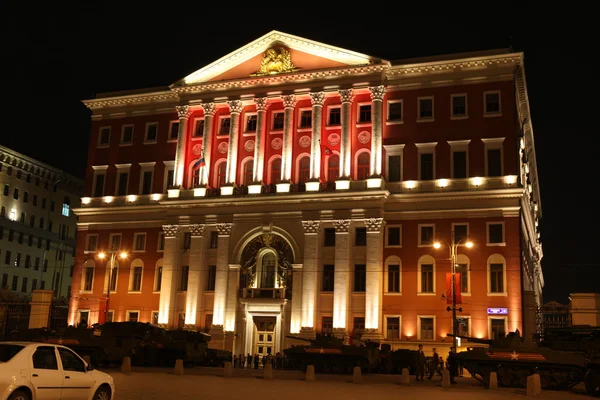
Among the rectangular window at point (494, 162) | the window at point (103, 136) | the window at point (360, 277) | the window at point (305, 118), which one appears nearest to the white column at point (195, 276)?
the window at point (305, 118)

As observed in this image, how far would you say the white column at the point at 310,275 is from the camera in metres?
46.9

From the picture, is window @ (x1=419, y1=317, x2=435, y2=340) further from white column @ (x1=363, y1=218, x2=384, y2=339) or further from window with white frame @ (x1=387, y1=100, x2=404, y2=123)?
window with white frame @ (x1=387, y1=100, x2=404, y2=123)

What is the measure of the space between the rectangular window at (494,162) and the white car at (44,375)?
34.8 meters

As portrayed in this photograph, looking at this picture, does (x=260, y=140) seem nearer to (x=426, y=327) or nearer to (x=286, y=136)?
(x=286, y=136)

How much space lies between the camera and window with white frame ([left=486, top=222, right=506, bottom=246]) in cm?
4544

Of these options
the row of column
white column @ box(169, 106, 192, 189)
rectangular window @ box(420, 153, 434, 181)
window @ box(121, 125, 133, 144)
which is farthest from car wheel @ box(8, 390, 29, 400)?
window @ box(121, 125, 133, 144)

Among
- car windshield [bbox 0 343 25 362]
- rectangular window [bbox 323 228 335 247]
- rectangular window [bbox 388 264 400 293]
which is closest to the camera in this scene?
car windshield [bbox 0 343 25 362]

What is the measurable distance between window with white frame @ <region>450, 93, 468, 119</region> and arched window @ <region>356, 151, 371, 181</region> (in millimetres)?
6548

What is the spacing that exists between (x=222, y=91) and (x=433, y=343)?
2466cm

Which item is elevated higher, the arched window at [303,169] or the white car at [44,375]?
the arched window at [303,169]

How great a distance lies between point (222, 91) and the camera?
54.1 metres

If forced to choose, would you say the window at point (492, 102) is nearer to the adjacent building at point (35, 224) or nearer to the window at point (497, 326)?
the window at point (497, 326)

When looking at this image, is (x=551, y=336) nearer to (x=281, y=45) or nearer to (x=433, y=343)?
(x=433, y=343)

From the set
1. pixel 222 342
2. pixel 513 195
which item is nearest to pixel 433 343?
pixel 513 195
